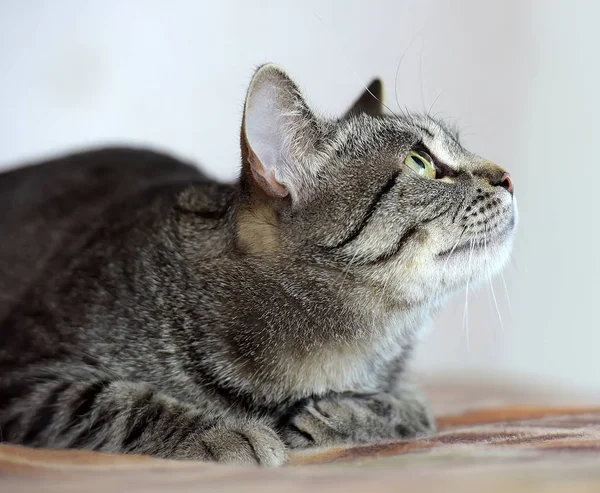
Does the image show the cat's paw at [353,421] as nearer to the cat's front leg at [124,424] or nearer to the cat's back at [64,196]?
the cat's front leg at [124,424]

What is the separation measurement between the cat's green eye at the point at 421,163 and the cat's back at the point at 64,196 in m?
0.62

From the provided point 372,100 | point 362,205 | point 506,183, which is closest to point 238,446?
point 362,205

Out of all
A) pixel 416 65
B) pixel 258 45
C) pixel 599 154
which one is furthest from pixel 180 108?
pixel 599 154

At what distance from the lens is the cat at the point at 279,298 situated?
1167 mm

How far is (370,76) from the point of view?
91.6 inches

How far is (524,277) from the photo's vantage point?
2539mm

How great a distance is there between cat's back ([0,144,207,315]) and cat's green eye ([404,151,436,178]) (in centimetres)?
62

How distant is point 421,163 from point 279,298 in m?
0.39

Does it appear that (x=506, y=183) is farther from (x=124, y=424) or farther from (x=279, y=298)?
(x=124, y=424)

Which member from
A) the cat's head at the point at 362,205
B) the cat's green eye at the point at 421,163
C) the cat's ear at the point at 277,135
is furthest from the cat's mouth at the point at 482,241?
the cat's ear at the point at 277,135

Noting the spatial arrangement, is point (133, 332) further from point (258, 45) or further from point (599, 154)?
point (599, 154)

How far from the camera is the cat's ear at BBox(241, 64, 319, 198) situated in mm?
1170

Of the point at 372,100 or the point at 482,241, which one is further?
the point at 372,100

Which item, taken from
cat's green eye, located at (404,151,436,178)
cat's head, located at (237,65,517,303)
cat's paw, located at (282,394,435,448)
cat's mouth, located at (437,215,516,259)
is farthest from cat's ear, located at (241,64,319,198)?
cat's paw, located at (282,394,435,448)
